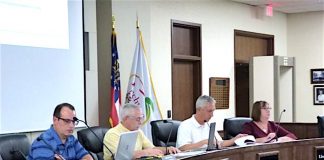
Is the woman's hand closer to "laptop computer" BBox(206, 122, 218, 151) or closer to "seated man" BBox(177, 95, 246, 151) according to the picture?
"seated man" BBox(177, 95, 246, 151)

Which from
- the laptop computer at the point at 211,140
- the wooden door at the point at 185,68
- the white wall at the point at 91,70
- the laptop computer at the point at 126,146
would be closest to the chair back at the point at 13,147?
the laptop computer at the point at 126,146

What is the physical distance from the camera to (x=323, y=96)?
8312 millimetres

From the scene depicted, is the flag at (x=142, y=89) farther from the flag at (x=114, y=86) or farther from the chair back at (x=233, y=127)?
the chair back at (x=233, y=127)

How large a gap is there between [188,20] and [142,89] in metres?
1.55

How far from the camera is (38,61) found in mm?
4473

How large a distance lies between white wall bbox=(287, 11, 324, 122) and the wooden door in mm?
2421

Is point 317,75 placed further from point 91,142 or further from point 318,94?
point 91,142

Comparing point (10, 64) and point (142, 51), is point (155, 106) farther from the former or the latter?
point (10, 64)

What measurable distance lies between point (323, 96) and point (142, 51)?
12.9 ft

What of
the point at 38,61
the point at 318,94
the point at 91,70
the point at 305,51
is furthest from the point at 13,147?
the point at 305,51

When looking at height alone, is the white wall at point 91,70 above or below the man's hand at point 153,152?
above

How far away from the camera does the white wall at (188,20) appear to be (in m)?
5.66

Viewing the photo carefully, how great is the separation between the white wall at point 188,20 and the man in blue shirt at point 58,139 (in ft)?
7.64

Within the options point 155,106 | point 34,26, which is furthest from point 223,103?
point 34,26
